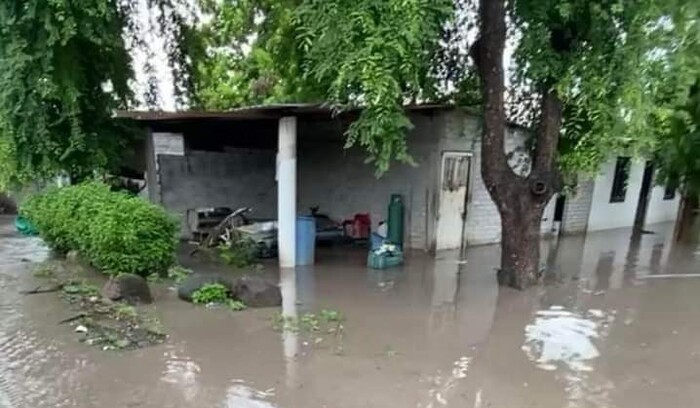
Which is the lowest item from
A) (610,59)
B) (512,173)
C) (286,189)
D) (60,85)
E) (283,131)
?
(286,189)

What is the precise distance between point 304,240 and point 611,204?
412 inches

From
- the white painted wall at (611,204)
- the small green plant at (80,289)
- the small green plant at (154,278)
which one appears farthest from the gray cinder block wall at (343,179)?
the small green plant at (80,289)

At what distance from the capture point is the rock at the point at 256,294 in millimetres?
7082

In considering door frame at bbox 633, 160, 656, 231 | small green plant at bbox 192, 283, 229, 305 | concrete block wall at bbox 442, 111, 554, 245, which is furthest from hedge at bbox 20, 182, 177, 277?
door frame at bbox 633, 160, 656, 231

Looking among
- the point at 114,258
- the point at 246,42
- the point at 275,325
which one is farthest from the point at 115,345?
the point at 246,42

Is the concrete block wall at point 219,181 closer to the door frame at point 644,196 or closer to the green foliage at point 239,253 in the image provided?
the green foliage at point 239,253

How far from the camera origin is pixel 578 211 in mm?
15570

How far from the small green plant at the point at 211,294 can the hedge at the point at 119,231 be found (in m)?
1.13

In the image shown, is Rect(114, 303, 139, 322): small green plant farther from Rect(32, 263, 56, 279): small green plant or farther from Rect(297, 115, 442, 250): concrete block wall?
Rect(297, 115, 442, 250): concrete block wall

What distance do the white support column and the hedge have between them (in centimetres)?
187

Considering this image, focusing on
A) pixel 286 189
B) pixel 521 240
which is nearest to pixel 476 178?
pixel 521 240

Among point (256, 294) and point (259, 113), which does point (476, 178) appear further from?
point (256, 294)

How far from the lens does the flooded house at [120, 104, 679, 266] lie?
10336 millimetres

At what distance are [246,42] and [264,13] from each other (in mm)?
3783
